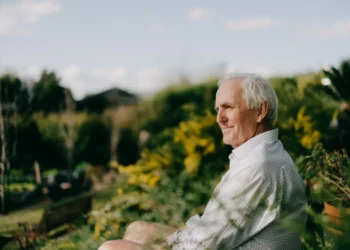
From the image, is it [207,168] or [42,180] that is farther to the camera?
[42,180]

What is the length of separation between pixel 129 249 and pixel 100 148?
16191 mm

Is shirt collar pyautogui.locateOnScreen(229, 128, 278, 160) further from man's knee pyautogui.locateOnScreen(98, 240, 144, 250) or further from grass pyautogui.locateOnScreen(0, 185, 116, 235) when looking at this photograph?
grass pyautogui.locateOnScreen(0, 185, 116, 235)

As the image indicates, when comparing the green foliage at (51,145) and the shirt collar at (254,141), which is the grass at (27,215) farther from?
the shirt collar at (254,141)

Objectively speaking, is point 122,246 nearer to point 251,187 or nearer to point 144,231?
point 144,231

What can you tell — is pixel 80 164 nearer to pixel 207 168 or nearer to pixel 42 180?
pixel 42 180

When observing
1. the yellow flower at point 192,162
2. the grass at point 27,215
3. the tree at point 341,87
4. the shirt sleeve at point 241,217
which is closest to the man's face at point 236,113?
the shirt sleeve at point 241,217

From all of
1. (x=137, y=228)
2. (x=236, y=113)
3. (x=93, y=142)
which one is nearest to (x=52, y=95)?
(x=93, y=142)

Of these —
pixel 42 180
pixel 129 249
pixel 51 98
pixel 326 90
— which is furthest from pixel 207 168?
pixel 51 98

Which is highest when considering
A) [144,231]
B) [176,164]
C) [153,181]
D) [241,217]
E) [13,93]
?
[13,93]

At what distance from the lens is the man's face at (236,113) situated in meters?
2.37

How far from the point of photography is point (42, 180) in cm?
1377

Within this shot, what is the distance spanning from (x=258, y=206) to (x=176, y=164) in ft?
15.4

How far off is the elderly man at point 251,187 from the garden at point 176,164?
6.4 inches

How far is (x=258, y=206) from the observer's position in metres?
1.92
